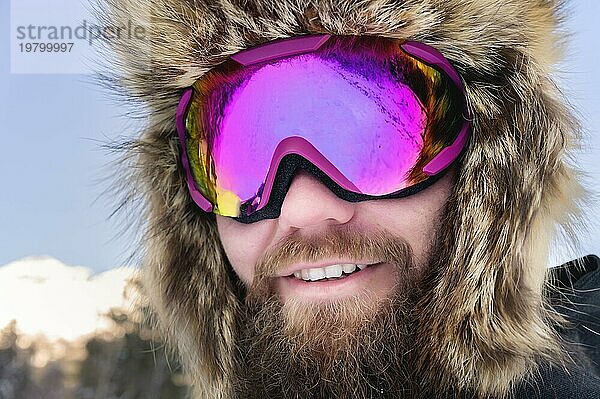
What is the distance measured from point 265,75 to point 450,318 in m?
0.38

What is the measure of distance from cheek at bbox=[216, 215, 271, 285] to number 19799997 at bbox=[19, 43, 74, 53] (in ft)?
2.75

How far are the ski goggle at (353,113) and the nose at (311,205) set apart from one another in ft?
0.03

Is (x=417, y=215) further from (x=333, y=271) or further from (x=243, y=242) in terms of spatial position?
→ (x=243, y=242)

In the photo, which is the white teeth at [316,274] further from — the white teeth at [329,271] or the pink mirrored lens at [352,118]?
the pink mirrored lens at [352,118]

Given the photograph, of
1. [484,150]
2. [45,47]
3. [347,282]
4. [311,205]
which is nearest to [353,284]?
[347,282]

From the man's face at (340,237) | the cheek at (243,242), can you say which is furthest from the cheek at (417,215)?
the cheek at (243,242)

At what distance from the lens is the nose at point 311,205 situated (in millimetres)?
780

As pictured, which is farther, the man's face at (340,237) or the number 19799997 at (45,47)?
the number 19799997 at (45,47)

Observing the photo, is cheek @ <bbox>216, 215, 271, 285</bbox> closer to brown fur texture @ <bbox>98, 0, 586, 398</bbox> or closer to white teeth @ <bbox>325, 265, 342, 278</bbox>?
white teeth @ <bbox>325, 265, 342, 278</bbox>

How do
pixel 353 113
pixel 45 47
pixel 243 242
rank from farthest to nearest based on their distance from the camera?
pixel 45 47
pixel 243 242
pixel 353 113

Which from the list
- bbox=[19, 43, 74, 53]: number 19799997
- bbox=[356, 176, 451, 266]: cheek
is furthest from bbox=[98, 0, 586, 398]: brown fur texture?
bbox=[19, 43, 74, 53]: number 19799997

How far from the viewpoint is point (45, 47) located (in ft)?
5.03

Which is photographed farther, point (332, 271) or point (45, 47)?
point (45, 47)

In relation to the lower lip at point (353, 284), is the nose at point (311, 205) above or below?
above
